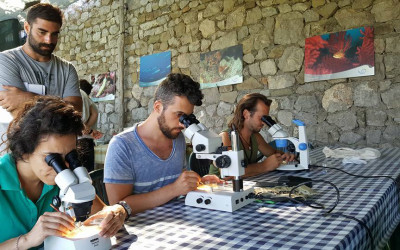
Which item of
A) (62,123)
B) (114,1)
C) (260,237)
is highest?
(114,1)

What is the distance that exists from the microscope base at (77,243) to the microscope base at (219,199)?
1.75 ft

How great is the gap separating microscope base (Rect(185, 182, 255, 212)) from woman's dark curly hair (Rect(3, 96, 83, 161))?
1.93 feet

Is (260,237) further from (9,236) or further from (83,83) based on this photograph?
(83,83)

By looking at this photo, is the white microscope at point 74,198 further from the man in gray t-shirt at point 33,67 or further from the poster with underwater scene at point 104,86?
the poster with underwater scene at point 104,86

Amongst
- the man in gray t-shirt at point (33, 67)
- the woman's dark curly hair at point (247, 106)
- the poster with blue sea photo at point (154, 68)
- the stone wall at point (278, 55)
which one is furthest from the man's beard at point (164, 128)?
the poster with blue sea photo at point (154, 68)

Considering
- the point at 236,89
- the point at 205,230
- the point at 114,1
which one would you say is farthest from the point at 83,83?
the point at 205,230

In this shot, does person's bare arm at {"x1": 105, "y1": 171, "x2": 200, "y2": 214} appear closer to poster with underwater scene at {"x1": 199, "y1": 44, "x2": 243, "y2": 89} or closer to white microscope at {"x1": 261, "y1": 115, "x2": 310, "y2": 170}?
white microscope at {"x1": 261, "y1": 115, "x2": 310, "y2": 170}

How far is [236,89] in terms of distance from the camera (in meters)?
4.53

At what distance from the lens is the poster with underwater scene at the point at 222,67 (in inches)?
176

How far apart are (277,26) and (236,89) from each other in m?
0.98

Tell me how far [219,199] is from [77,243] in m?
0.64

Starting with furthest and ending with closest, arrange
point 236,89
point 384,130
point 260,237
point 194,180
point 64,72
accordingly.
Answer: point 236,89, point 384,130, point 64,72, point 194,180, point 260,237

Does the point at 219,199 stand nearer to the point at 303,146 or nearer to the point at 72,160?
the point at 72,160

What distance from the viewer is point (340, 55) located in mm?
3645
